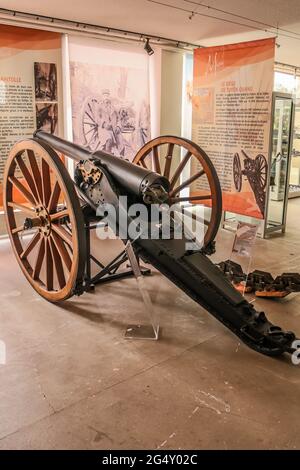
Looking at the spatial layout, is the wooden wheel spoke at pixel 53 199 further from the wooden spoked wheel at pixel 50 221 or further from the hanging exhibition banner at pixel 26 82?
the hanging exhibition banner at pixel 26 82

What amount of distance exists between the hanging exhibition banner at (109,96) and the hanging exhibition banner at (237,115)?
766 mm

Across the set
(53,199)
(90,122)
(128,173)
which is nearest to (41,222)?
(53,199)

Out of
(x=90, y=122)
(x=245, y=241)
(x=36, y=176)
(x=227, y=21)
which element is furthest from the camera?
(x=90, y=122)

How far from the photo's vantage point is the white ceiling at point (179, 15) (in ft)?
13.2

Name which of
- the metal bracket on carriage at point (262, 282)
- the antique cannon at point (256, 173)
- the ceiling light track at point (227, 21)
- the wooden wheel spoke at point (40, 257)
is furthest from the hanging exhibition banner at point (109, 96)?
the metal bracket on carriage at point (262, 282)

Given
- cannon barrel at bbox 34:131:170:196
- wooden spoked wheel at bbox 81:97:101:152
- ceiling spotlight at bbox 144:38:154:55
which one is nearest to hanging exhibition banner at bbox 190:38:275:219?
ceiling spotlight at bbox 144:38:154:55

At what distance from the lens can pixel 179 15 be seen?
4.47m

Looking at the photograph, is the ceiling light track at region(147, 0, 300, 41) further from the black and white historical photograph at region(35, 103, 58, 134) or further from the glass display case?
the black and white historical photograph at region(35, 103, 58, 134)

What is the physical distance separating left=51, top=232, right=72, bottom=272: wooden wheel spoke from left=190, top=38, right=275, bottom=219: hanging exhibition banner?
2.65 m

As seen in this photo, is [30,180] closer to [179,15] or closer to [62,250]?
[62,250]

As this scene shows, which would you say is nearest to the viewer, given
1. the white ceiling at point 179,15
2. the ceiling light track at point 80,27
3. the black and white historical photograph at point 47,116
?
the white ceiling at point 179,15

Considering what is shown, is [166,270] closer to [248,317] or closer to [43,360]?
[248,317]

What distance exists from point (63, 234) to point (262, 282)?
1.60 meters
